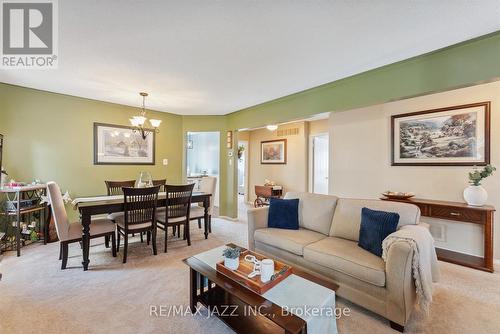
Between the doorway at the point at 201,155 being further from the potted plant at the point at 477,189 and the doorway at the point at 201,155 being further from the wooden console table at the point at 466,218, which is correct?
the potted plant at the point at 477,189

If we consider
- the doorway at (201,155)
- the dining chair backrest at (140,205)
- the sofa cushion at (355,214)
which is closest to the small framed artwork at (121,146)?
the dining chair backrest at (140,205)

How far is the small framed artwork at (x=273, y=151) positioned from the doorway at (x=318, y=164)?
0.81 m

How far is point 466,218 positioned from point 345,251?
1902mm

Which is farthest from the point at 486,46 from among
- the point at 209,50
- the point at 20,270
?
the point at 20,270

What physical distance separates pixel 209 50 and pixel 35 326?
9.16 feet

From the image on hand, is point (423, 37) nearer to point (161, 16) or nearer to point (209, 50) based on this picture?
point (209, 50)

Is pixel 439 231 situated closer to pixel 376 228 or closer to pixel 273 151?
pixel 376 228

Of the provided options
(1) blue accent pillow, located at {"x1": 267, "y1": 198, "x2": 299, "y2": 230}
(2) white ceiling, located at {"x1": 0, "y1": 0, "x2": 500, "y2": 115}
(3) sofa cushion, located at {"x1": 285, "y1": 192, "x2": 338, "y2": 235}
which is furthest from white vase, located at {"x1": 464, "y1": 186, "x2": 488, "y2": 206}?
(1) blue accent pillow, located at {"x1": 267, "y1": 198, "x2": 299, "y2": 230}

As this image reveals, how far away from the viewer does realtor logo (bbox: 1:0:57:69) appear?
1.71 m

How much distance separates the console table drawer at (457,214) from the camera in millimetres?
2611

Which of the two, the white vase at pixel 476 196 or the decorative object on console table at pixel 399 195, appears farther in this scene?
the decorative object on console table at pixel 399 195

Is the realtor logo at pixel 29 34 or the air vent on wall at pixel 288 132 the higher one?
the realtor logo at pixel 29 34

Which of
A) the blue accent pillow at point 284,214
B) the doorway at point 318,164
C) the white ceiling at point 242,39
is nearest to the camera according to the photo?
the white ceiling at point 242,39

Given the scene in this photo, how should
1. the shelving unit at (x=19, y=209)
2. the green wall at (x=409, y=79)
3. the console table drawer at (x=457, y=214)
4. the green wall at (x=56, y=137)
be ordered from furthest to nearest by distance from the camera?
the green wall at (x=56, y=137)
the shelving unit at (x=19, y=209)
the console table drawer at (x=457, y=214)
the green wall at (x=409, y=79)
